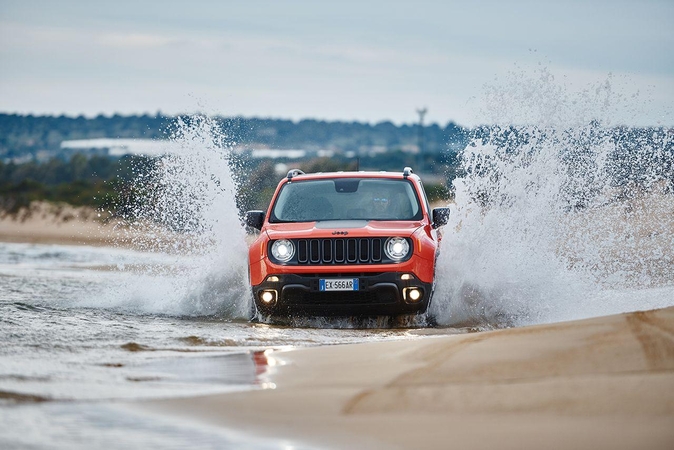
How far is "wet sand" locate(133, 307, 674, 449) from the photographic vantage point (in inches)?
217

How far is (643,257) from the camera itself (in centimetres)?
2272

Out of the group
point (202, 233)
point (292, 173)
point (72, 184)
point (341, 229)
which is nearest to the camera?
point (341, 229)

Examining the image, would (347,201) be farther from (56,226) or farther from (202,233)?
(56,226)

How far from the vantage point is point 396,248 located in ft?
36.7

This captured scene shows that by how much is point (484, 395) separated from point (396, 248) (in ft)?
16.6

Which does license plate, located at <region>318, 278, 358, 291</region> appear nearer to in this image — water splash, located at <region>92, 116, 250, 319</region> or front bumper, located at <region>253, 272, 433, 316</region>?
front bumper, located at <region>253, 272, 433, 316</region>

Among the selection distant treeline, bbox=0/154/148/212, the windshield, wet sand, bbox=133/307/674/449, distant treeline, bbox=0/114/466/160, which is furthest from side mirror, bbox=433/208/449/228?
distant treeline, bbox=0/114/466/160

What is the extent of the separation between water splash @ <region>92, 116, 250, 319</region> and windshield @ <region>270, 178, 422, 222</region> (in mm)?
1129

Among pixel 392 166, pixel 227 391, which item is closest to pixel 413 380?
pixel 227 391

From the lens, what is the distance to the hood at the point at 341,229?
11211mm

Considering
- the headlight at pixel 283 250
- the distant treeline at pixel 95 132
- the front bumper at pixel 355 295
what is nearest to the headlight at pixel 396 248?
the front bumper at pixel 355 295

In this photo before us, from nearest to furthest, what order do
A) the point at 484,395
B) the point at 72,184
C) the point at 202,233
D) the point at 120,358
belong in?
1. the point at 484,395
2. the point at 120,358
3. the point at 202,233
4. the point at 72,184

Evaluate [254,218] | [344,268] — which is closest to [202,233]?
[254,218]

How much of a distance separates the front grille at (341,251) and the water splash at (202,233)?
5.20 ft
